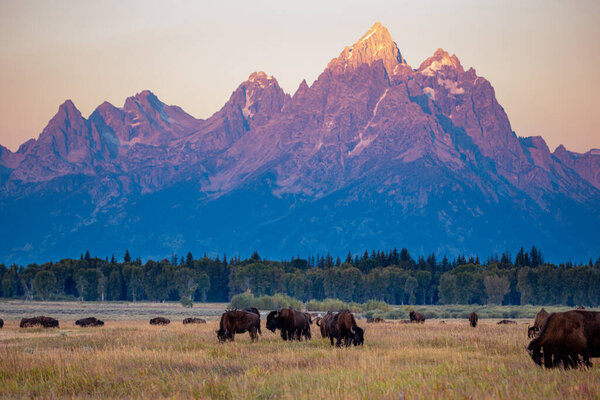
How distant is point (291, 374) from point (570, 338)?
8453 mm

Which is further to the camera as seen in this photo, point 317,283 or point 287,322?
point 317,283

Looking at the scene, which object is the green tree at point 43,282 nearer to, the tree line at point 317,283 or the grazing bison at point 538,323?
the tree line at point 317,283

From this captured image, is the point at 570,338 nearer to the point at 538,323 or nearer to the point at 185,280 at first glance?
the point at 538,323

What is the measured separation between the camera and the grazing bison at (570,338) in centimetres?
1817

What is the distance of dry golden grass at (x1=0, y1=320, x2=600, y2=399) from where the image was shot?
1566 centimetres

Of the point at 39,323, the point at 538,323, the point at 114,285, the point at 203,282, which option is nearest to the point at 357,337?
the point at 538,323

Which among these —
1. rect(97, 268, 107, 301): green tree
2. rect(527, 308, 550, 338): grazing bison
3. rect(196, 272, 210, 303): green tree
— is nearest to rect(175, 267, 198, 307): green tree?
rect(196, 272, 210, 303): green tree

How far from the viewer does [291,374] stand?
18812mm

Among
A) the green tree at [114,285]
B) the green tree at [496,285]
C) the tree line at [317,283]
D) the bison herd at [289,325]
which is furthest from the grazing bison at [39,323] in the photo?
the green tree at [114,285]

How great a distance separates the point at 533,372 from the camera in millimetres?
17734

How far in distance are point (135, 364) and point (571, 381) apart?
14.1m

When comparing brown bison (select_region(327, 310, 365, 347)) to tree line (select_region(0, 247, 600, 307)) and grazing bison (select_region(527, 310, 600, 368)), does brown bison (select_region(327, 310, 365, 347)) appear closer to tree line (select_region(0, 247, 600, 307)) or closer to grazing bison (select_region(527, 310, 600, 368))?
grazing bison (select_region(527, 310, 600, 368))

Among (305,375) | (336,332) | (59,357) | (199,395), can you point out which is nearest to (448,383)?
(305,375)

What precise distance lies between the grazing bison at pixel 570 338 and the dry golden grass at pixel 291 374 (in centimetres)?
65
